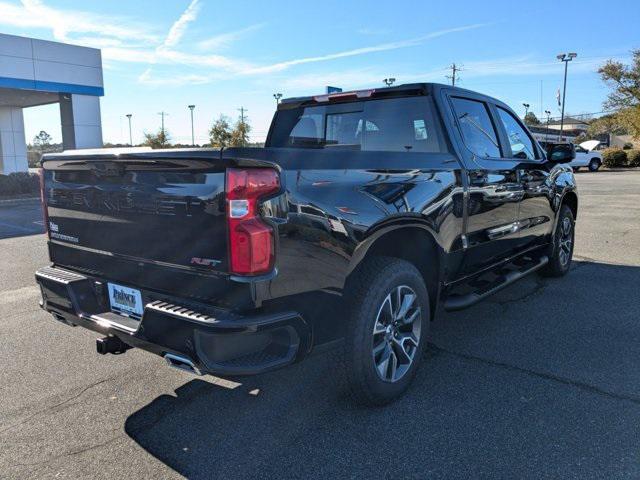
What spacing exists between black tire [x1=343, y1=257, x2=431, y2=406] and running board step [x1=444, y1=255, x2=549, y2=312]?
45cm

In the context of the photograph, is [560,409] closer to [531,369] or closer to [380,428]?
[531,369]

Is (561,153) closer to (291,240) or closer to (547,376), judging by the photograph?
(547,376)

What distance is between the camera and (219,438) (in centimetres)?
288

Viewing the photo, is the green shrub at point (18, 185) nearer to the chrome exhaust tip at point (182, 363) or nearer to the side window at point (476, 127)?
the side window at point (476, 127)

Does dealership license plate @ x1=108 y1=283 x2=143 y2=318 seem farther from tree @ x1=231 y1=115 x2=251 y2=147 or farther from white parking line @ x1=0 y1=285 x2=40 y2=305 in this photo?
tree @ x1=231 y1=115 x2=251 y2=147

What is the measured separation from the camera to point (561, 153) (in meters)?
5.43

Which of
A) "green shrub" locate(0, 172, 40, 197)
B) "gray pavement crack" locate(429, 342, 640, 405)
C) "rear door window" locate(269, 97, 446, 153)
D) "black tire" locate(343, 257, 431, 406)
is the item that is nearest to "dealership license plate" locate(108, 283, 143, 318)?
"black tire" locate(343, 257, 431, 406)

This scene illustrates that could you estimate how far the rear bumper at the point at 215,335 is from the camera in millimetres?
2388

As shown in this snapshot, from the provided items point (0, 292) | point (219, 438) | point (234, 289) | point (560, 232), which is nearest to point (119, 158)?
point (234, 289)

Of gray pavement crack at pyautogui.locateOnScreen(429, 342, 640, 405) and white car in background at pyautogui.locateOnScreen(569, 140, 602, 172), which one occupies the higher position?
white car in background at pyautogui.locateOnScreen(569, 140, 602, 172)

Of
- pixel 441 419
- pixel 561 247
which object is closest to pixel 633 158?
pixel 561 247

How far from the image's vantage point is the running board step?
3863mm

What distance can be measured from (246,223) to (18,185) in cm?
1791

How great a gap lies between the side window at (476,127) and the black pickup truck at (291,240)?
2 centimetres
